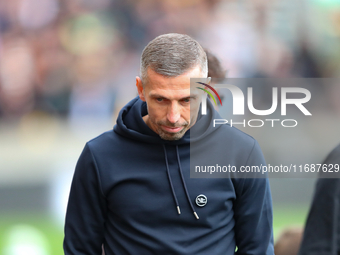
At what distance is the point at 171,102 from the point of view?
4.21ft

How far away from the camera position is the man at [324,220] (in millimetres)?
786

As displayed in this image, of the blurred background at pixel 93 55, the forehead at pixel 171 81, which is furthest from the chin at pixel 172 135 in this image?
the blurred background at pixel 93 55

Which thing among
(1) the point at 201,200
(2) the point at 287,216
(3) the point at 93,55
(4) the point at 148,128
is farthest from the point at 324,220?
(3) the point at 93,55

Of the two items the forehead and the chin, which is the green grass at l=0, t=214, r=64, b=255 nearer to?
the chin

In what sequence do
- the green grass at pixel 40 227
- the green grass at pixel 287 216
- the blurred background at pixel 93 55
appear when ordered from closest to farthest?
the green grass at pixel 40 227 < the green grass at pixel 287 216 < the blurred background at pixel 93 55

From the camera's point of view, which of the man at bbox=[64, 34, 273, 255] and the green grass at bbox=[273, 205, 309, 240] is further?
the green grass at bbox=[273, 205, 309, 240]

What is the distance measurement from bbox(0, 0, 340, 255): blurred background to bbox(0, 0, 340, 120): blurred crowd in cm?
1

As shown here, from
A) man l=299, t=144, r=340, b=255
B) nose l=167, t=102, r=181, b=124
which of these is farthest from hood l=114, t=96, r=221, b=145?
man l=299, t=144, r=340, b=255

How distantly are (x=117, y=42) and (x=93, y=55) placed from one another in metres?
0.31

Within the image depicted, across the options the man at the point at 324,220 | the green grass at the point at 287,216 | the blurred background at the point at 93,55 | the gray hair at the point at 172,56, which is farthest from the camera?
the blurred background at the point at 93,55

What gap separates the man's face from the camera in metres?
1.27

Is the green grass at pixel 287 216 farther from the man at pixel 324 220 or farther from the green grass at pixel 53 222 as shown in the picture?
the man at pixel 324 220

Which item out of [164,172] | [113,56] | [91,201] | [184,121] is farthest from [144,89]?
[113,56]

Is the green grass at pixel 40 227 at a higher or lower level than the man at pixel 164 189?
lower
